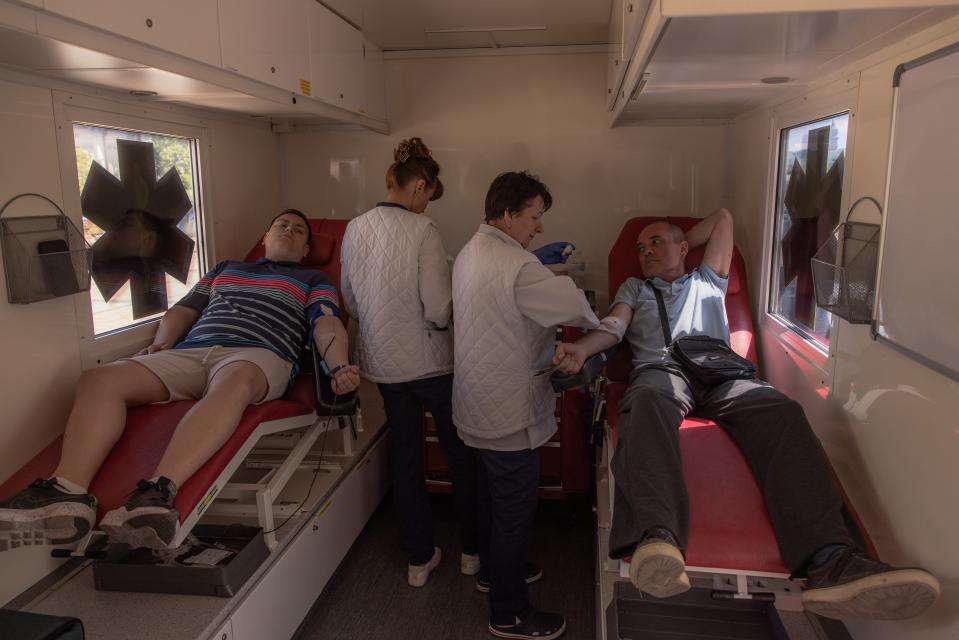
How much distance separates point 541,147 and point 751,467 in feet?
8.23

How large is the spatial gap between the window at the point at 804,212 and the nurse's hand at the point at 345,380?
5.79ft

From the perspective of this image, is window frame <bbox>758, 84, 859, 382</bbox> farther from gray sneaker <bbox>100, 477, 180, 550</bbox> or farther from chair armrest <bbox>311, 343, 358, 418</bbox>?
gray sneaker <bbox>100, 477, 180, 550</bbox>

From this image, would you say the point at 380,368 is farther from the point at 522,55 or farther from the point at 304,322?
the point at 522,55

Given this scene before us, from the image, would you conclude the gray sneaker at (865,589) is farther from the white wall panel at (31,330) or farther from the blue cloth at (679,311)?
the white wall panel at (31,330)

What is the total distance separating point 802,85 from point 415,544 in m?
2.40

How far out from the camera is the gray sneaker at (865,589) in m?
1.61

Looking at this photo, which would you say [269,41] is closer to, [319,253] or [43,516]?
[319,253]

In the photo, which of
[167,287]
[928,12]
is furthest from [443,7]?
[928,12]

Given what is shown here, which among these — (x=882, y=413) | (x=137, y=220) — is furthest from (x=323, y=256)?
(x=882, y=413)

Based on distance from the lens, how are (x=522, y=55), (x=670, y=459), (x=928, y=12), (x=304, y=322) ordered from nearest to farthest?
(x=928, y=12)
(x=670, y=459)
(x=304, y=322)
(x=522, y=55)

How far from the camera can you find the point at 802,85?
104 inches

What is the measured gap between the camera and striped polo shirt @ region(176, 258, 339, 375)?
2.90 metres

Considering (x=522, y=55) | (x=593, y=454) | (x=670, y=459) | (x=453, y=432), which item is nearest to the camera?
(x=670, y=459)

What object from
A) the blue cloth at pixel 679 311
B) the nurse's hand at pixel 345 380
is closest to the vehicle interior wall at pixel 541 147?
the blue cloth at pixel 679 311
